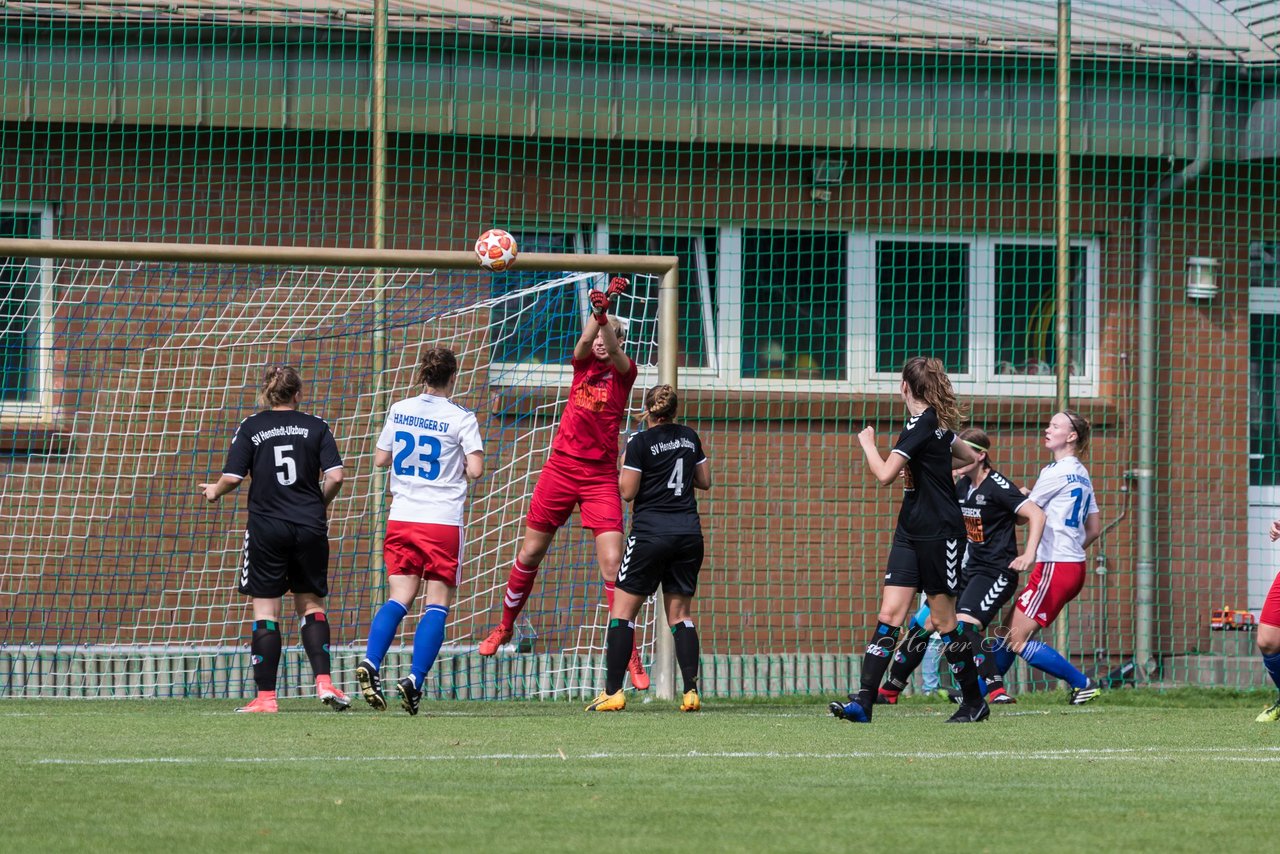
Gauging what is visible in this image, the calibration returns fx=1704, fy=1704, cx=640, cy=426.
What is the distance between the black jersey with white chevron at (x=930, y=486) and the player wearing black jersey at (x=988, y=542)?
1.86 meters

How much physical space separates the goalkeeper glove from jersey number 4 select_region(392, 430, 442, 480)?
3.75 ft

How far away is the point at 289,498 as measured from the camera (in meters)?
8.97

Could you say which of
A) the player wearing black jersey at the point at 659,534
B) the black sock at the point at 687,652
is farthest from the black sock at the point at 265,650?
the black sock at the point at 687,652

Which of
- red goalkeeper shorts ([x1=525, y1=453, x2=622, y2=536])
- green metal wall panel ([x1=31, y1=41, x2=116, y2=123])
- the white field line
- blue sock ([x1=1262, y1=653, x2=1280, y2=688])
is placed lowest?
the white field line

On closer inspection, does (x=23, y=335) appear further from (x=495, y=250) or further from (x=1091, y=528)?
(x=1091, y=528)

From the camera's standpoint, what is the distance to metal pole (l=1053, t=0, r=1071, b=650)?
1215 cm

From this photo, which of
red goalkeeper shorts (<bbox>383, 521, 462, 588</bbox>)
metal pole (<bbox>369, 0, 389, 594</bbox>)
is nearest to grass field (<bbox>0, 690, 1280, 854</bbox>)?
red goalkeeper shorts (<bbox>383, 521, 462, 588</bbox>)

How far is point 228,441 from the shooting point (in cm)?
1177

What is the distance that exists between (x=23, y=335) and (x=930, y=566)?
22.3 feet

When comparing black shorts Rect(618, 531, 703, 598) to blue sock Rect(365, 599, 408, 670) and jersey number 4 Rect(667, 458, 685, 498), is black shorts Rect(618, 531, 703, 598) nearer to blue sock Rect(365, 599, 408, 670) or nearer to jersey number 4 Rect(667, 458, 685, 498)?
jersey number 4 Rect(667, 458, 685, 498)

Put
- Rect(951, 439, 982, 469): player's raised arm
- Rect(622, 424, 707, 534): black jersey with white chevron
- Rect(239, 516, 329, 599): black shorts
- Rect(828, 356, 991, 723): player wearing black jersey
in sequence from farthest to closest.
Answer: Rect(622, 424, 707, 534): black jersey with white chevron, Rect(239, 516, 329, 599): black shorts, Rect(951, 439, 982, 469): player's raised arm, Rect(828, 356, 991, 723): player wearing black jersey

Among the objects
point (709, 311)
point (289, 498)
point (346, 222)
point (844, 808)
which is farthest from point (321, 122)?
point (844, 808)

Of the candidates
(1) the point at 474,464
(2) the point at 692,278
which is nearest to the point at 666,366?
(1) the point at 474,464

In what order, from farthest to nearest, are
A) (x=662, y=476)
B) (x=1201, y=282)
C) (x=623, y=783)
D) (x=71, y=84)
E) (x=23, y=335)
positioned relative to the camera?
(x=1201, y=282) → (x=71, y=84) → (x=23, y=335) → (x=662, y=476) → (x=623, y=783)
